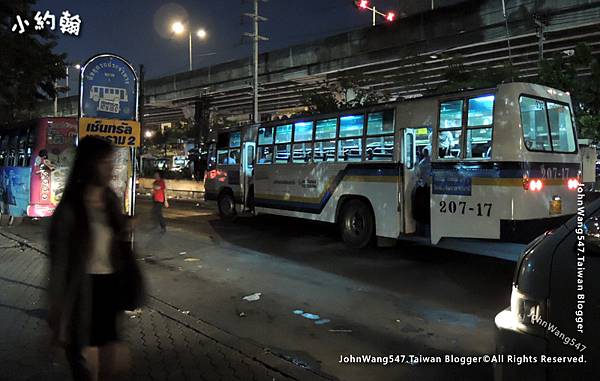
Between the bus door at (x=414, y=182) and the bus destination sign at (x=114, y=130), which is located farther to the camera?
the bus door at (x=414, y=182)

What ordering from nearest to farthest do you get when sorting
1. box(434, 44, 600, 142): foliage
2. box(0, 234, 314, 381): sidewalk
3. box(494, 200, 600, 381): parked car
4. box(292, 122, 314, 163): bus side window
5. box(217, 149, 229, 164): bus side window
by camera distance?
box(494, 200, 600, 381): parked car, box(0, 234, 314, 381): sidewalk, box(292, 122, 314, 163): bus side window, box(434, 44, 600, 142): foliage, box(217, 149, 229, 164): bus side window

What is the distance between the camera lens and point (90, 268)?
293cm

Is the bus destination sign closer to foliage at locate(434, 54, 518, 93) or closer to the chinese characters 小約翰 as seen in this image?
the chinese characters 小約翰

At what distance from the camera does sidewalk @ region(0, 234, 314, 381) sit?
14.1ft

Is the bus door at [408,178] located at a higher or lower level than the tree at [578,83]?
lower

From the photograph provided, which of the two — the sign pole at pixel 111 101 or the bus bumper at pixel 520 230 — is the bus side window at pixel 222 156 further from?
the bus bumper at pixel 520 230

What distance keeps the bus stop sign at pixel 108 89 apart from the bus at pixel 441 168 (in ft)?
16.8

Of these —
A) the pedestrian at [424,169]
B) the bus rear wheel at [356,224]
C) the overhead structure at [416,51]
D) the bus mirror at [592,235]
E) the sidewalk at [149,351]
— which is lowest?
the sidewalk at [149,351]

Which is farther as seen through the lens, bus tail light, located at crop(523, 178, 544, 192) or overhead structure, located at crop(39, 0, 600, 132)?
overhead structure, located at crop(39, 0, 600, 132)

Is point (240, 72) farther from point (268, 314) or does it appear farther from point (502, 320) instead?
point (502, 320)

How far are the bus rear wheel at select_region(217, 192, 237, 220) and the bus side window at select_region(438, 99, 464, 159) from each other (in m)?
7.74

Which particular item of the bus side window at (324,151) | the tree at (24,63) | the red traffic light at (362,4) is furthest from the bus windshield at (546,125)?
the tree at (24,63)

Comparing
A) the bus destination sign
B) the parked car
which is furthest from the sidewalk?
the bus destination sign

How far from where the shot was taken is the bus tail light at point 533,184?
815cm
